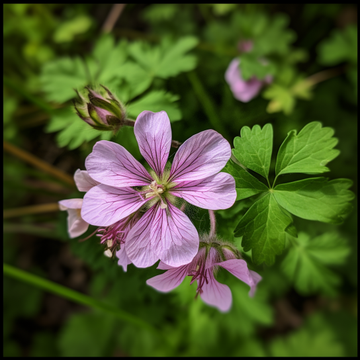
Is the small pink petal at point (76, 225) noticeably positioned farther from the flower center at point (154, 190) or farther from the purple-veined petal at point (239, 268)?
the purple-veined petal at point (239, 268)

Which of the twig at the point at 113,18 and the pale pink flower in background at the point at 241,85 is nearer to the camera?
the pale pink flower in background at the point at 241,85

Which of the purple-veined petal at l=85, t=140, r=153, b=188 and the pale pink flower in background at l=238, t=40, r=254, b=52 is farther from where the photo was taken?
the pale pink flower in background at l=238, t=40, r=254, b=52

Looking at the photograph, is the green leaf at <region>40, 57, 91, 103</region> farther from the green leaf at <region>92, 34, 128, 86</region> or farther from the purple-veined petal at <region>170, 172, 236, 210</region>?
the purple-veined petal at <region>170, 172, 236, 210</region>

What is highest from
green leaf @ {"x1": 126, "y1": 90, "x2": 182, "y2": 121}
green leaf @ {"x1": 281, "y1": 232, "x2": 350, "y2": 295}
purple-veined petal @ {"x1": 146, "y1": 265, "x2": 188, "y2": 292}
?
green leaf @ {"x1": 126, "y1": 90, "x2": 182, "y2": 121}

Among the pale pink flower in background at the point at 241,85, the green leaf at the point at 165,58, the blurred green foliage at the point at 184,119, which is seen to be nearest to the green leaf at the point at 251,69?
the blurred green foliage at the point at 184,119

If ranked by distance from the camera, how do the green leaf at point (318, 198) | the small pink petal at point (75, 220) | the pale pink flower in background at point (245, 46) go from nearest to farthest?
the green leaf at point (318, 198), the small pink petal at point (75, 220), the pale pink flower in background at point (245, 46)

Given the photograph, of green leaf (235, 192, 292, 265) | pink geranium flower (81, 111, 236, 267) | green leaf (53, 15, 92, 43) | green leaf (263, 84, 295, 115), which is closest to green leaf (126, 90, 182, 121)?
pink geranium flower (81, 111, 236, 267)

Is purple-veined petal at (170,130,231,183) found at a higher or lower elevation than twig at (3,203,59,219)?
higher
